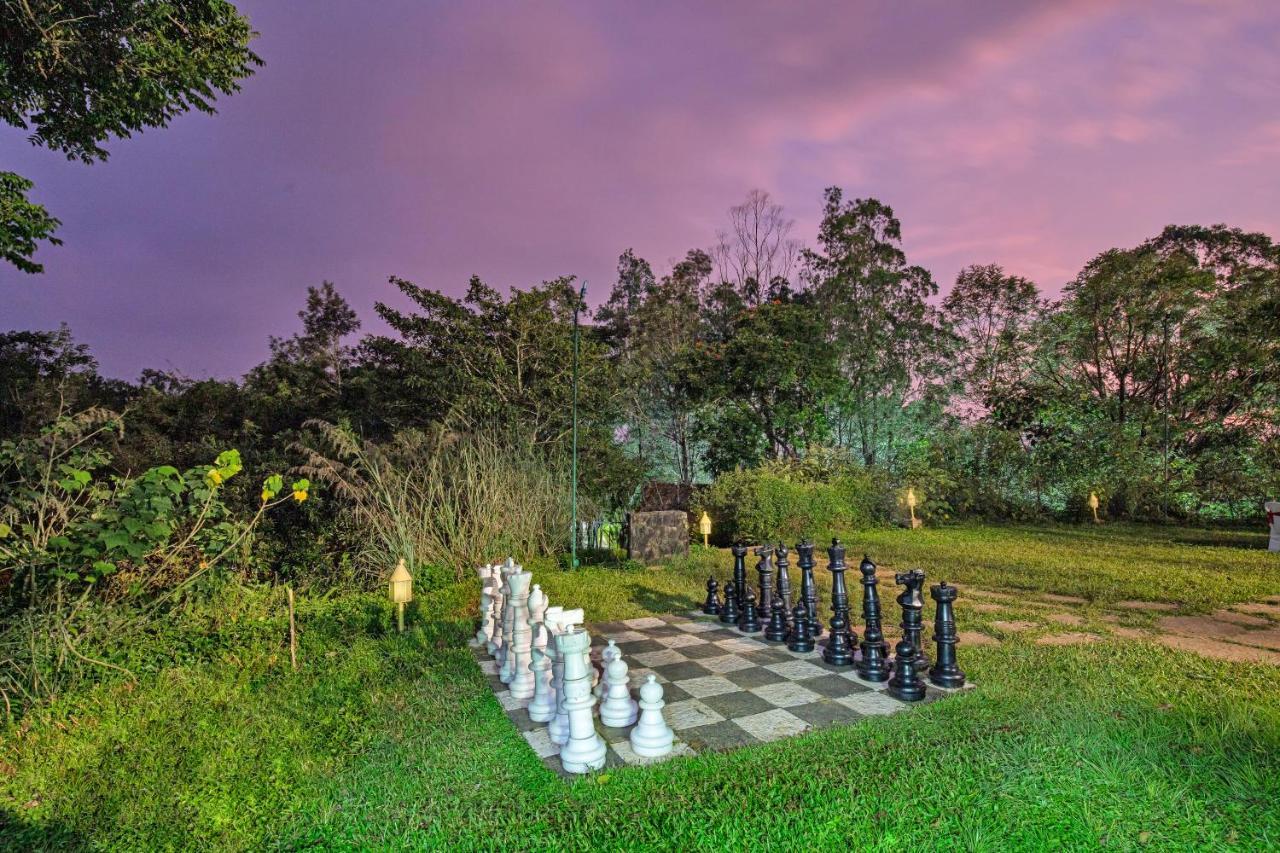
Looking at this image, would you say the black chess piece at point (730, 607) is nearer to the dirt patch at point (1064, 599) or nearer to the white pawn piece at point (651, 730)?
the white pawn piece at point (651, 730)

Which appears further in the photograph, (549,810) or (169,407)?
(169,407)

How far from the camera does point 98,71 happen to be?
6602 millimetres

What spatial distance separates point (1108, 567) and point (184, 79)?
38.9 ft

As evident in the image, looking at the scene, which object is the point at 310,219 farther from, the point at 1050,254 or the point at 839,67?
the point at 1050,254

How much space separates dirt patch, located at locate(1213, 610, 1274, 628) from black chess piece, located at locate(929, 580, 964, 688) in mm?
2906

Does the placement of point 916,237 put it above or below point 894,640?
above

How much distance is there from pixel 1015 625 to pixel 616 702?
3.11 metres

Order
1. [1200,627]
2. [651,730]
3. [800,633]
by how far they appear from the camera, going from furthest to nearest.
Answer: [1200,627]
[800,633]
[651,730]

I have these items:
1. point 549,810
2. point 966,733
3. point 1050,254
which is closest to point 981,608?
point 966,733

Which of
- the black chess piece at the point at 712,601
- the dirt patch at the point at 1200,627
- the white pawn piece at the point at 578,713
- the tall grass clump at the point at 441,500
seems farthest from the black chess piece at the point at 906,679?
the tall grass clump at the point at 441,500

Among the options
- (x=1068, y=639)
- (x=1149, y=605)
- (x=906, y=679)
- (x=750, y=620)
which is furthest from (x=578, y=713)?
(x=1149, y=605)

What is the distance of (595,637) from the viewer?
150 inches

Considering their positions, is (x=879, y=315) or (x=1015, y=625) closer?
(x=1015, y=625)

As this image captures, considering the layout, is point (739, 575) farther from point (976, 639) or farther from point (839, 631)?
point (976, 639)
